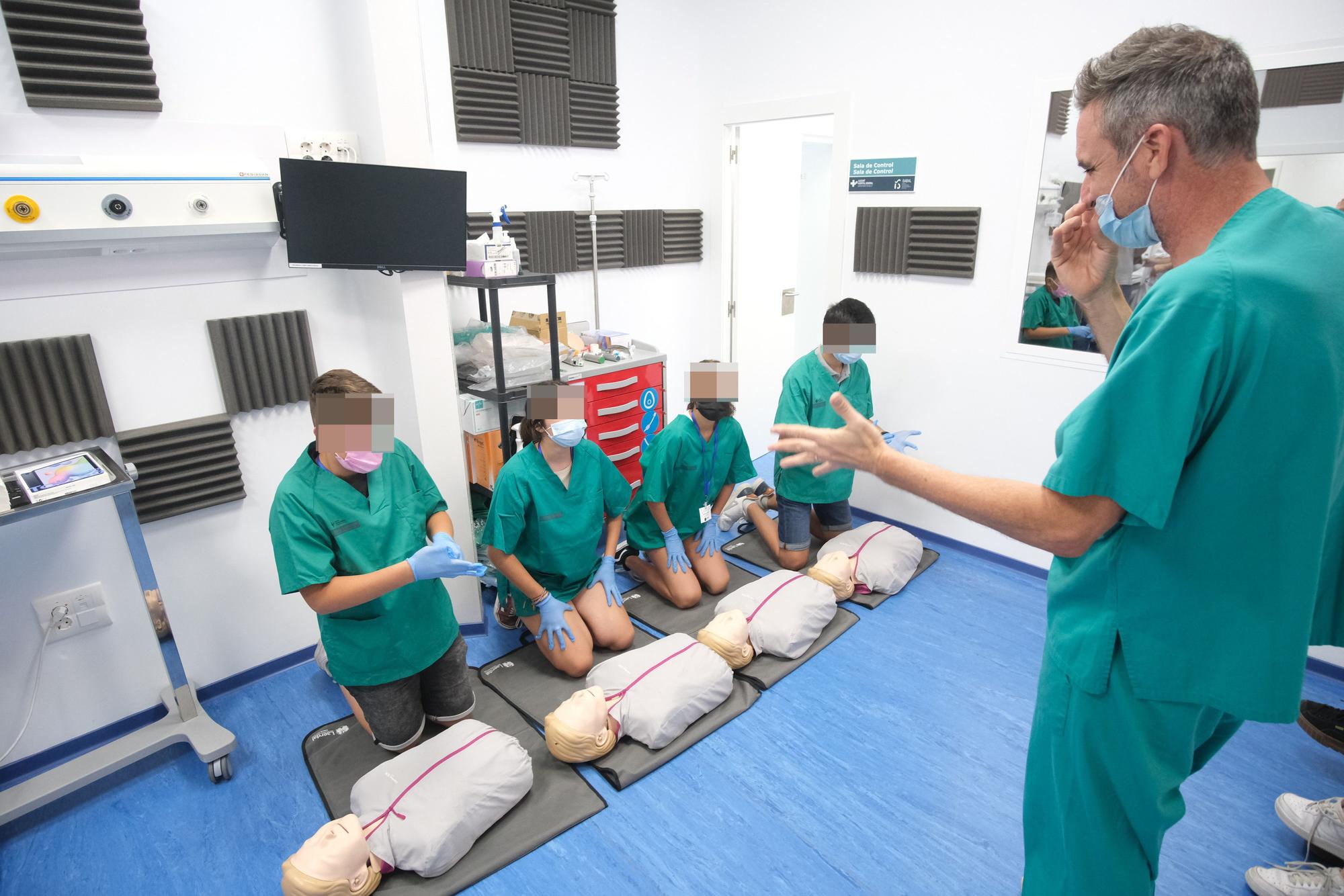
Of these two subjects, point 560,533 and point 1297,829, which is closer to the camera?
point 1297,829

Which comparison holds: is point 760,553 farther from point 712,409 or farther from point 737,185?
point 737,185

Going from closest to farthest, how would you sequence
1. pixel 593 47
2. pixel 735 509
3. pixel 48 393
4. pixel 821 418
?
pixel 48 393, pixel 821 418, pixel 593 47, pixel 735 509

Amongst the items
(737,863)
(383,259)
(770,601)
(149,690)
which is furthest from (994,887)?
(149,690)

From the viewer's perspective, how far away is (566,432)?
2.62 meters

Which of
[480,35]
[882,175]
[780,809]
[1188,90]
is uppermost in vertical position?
[480,35]

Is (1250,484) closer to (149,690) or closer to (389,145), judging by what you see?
(389,145)

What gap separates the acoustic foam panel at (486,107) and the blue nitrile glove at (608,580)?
218 cm

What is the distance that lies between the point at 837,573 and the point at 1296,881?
1.75 meters

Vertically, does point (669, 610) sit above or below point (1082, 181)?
below

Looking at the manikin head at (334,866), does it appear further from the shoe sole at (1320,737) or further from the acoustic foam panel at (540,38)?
the acoustic foam panel at (540,38)

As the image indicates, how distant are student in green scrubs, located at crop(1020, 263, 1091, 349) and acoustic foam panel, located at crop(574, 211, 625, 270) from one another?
2238 mm

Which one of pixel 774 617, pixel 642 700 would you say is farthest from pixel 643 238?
pixel 642 700

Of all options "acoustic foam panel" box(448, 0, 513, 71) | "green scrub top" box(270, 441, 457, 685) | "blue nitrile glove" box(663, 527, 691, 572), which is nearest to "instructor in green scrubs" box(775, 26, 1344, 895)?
"green scrub top" box(270, 441, 457, 685)

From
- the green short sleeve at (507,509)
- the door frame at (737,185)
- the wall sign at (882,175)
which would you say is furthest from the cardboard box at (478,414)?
the wall sign at (882,175)
